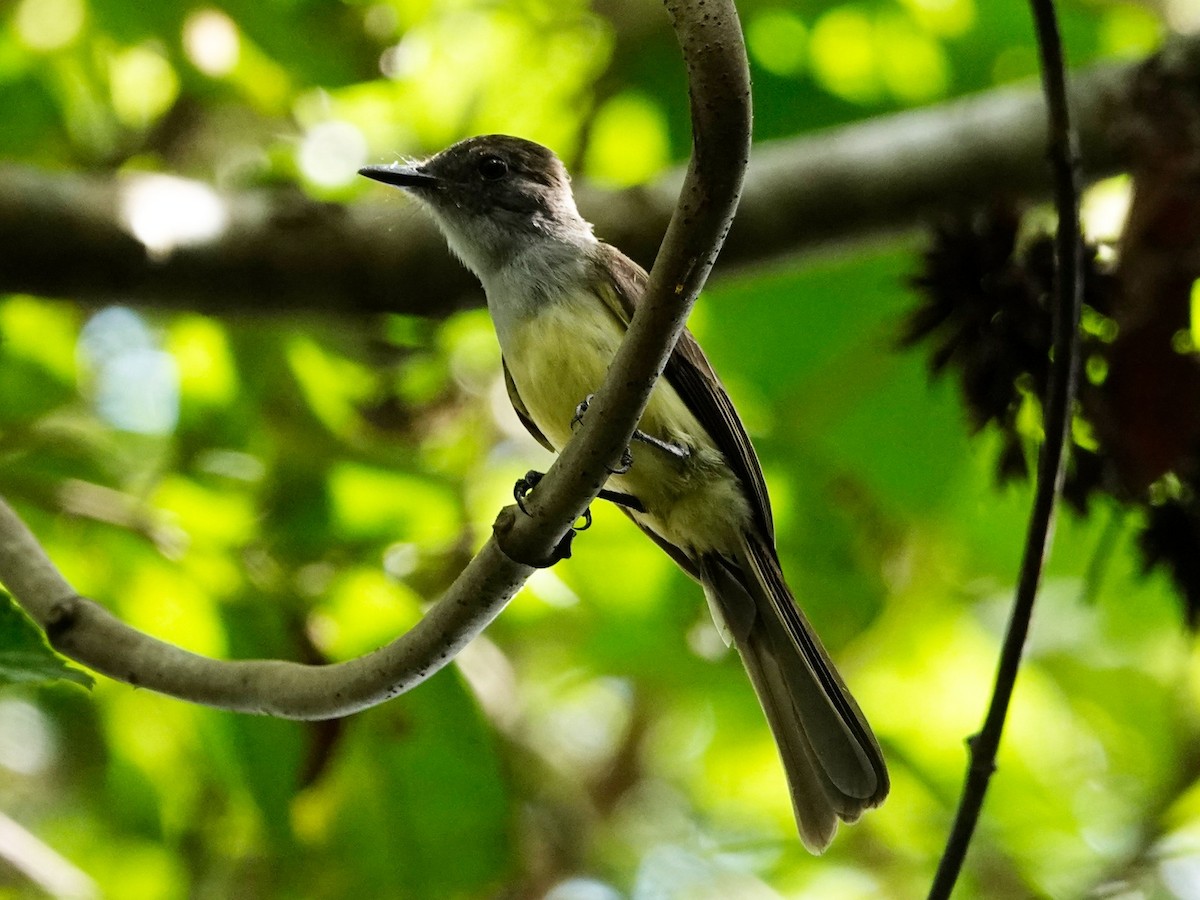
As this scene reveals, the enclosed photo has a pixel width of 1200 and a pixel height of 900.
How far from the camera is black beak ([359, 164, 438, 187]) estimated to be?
11.6 feet

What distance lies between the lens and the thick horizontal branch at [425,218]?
3.87m

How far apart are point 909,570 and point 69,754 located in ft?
11.3

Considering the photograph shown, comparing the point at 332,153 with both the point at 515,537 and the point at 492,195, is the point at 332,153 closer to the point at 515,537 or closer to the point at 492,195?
the point at 492,195

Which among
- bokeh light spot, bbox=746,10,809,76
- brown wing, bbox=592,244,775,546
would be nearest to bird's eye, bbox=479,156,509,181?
brown wing, bbox=592,244,775,546

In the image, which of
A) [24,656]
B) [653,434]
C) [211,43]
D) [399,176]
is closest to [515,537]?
[24,656]

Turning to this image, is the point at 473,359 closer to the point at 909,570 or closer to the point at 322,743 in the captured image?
the point at 909,570

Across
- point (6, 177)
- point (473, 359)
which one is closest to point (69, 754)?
point (473, 359)

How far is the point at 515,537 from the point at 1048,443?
93cm

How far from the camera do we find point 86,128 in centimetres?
499

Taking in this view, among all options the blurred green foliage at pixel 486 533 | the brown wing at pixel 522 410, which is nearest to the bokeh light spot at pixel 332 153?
the blurred green foliage at pixel 486 533

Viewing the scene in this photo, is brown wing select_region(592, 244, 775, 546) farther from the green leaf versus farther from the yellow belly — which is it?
the green leaf

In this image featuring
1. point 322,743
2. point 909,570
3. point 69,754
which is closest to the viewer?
point 322,743

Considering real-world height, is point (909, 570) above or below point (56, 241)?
above

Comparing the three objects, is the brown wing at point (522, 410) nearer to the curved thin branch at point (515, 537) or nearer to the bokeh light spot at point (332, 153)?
the curved thin branch at point (515, 537)
